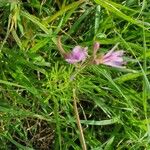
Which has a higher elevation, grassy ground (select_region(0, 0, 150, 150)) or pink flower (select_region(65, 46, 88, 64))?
pink flower (select_region(65, 46, 88, 64))

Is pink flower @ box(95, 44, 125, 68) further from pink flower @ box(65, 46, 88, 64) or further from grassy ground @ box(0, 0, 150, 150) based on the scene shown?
grassy ground @ box(0, 0, 150, 150)

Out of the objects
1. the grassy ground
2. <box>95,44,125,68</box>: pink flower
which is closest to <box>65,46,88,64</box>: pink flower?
<box>95,44,125,68</box>: pink flower

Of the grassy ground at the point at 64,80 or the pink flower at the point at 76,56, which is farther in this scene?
the grassy ground at the point at 64,80

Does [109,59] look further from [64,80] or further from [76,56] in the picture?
[64,80]

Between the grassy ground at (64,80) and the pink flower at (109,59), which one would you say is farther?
the grassy ground at (64,80)

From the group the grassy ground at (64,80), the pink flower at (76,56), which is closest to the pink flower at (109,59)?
the pink flower at (76,56)

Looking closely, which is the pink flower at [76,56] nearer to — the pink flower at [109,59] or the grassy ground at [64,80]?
the pink flower at [109,59]

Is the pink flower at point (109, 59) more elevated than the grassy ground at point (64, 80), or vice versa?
the pink flower at point (109, 59)

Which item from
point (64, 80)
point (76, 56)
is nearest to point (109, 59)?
point (76, 56)
